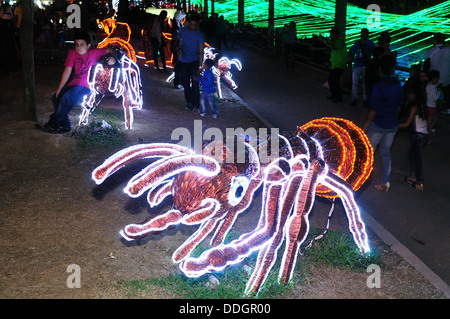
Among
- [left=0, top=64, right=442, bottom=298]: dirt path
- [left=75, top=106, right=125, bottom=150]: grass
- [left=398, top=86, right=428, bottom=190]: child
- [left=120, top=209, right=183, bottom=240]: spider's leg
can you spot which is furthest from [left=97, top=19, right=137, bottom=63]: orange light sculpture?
[left=120, top=209, right=183, bottom=240]: spider's leg

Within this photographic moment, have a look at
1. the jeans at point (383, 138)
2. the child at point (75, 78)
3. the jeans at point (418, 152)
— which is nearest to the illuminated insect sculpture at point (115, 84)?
the child at point (75, 78)

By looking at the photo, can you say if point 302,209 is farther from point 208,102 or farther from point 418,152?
point 208,102

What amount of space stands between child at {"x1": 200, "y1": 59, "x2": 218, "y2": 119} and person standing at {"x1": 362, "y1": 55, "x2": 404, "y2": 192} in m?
4.41

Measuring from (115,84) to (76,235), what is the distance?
12.3 feet

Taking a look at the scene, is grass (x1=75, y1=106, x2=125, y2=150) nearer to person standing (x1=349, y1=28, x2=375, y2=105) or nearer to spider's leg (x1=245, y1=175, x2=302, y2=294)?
spider's leg (x1=245, y1=175, x2=302, y2=294)

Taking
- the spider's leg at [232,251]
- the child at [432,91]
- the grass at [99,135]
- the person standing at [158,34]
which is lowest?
the grass at [99,135]

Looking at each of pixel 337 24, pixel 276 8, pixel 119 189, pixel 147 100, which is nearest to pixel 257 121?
pixel 147 100

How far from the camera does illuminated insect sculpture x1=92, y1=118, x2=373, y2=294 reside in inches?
139

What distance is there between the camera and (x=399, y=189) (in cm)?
752

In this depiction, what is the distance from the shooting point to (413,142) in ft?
24.4

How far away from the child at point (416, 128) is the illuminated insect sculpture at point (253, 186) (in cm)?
242

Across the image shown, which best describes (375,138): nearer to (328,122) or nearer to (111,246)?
(328,122)

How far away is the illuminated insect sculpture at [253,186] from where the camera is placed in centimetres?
352

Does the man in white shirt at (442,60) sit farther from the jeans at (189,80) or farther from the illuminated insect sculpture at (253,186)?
the illuminated insect sculpture at (253,186)
